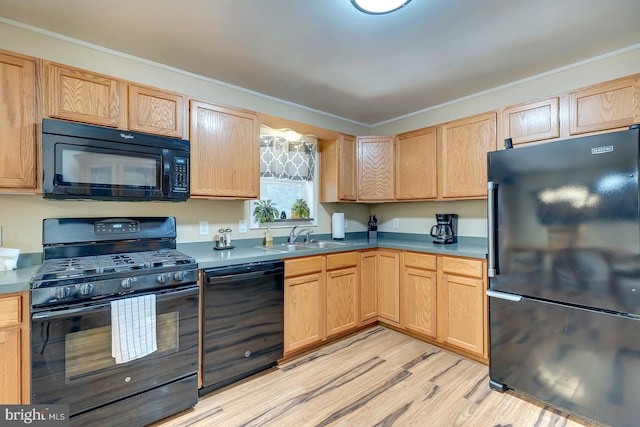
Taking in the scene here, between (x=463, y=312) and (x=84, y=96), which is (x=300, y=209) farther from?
(x=84, y=96)

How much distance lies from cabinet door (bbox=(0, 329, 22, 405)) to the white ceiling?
1.81 meters

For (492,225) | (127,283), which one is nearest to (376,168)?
(492,225)

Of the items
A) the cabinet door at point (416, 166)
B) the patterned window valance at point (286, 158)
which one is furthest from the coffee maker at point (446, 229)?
the patterned window valance at point (286, 158)

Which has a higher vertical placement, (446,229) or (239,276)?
(446,229)

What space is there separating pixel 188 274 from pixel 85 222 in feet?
2.84

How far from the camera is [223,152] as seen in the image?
2.44m

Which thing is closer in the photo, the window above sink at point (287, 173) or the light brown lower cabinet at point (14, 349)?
the light brown lower cabinet at point (14, 349)

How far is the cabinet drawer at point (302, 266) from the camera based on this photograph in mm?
2484

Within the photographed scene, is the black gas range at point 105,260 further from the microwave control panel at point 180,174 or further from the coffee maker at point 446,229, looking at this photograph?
the coffee maker at point 446,229

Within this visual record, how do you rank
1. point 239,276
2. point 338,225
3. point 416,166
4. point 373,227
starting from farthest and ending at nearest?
point 373,227
point 338,225
point 416,166
point 239,276

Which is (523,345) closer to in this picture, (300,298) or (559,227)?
(559,227)

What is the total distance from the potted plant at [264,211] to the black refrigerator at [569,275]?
1968 mm

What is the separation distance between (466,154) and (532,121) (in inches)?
21.6

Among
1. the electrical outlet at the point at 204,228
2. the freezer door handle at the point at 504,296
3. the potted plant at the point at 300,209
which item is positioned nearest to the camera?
the freezer door handle at the point at 504,296
